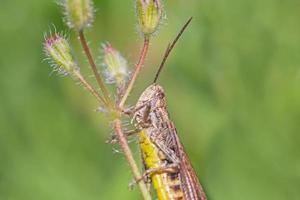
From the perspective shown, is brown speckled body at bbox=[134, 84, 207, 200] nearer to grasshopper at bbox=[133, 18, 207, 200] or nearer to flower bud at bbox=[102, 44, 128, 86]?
grasshopper at bbox=[133, 18, 207, 200]

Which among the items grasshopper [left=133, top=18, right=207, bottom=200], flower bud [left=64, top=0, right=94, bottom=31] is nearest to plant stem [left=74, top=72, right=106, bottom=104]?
flower bud [left=64, top=0, right=94, bottom=31]

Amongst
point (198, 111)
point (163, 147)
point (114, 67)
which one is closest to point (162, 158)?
point (163, 147)

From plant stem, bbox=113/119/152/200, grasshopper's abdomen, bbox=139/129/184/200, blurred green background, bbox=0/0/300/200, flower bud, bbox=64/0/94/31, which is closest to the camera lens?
plant stem, bbox=113/119/152/200

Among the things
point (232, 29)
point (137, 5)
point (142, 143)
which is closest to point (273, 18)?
point (232, 29)

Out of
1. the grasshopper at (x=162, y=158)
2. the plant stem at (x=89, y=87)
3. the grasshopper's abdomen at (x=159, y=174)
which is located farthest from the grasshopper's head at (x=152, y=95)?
the plant stem at (x=89, y=87)

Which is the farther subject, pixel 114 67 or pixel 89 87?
pixel 114 67

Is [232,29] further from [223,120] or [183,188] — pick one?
[183,188]

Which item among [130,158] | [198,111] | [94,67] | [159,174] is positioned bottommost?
[130,158]

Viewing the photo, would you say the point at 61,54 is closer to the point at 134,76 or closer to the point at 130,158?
the point at 134,76
